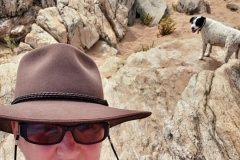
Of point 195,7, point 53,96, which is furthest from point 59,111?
point 195,7

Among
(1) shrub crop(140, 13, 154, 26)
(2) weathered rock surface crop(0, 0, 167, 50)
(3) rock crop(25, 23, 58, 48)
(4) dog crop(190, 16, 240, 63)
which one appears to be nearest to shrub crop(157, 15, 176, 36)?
(1) shrub crop(140, 13, 154, 26)

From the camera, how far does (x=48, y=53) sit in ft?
5.18

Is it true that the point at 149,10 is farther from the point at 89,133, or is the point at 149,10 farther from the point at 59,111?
the point at 59,111

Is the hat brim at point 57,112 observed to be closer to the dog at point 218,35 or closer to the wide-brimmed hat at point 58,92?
the wide-brimmed hat at point 58,92

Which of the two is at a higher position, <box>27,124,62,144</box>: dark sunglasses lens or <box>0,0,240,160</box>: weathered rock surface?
<box>27,124,62,144</box>: dark sunglasses lens

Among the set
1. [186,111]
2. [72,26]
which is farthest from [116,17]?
[186,111]

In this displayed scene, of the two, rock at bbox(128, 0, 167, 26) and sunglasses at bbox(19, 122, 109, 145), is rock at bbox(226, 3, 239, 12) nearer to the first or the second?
rock at bbox(128, 0, 167, 26)

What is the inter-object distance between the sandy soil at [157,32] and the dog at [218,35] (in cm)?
378

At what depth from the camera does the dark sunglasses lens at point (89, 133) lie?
1410 millimetres

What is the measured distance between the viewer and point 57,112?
1.30m

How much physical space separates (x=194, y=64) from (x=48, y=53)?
5056 mm

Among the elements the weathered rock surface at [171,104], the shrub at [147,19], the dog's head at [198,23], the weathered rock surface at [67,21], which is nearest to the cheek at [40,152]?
the weathered rock surface at [171,104]

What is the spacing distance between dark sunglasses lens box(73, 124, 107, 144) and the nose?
0.03 metres

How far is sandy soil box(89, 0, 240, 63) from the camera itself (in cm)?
1181
